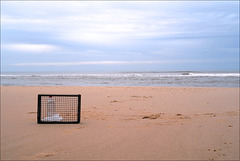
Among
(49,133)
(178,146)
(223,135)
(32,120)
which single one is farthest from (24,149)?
(223,135)

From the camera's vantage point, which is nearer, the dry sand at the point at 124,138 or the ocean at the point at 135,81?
the dry sand at the point at 124,138

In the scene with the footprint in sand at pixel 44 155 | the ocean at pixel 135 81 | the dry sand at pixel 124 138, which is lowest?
the footprint in sand at pixel 44 155

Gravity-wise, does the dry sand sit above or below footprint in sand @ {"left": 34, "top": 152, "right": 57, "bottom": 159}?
above

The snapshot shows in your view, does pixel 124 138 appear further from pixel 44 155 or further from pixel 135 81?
pixel 135 81

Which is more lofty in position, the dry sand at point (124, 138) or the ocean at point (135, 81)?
the ocean at point (135, 81)

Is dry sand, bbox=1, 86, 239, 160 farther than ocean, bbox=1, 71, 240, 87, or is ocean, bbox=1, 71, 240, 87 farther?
ocean, bbox=1, 71, 240, 87

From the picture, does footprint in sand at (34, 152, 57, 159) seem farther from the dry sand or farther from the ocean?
the ocean

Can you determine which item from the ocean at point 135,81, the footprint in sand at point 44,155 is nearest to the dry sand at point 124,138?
the footprint in sand at point 44,155

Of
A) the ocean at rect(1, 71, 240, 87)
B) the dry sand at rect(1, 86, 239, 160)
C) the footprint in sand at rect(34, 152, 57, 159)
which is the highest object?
the ocean at rect(1, 71, 240, 87)

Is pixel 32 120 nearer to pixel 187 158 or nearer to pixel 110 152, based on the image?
pixel 110 152

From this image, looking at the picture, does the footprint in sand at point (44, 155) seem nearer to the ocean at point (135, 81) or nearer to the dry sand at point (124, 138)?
the dry sand at point (124, 138)

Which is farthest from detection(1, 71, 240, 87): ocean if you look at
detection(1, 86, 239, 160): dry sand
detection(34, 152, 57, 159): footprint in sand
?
detection(34, 152, 57, 159): footprint in sand

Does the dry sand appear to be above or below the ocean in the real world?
below

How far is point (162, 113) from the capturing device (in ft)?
24.1
